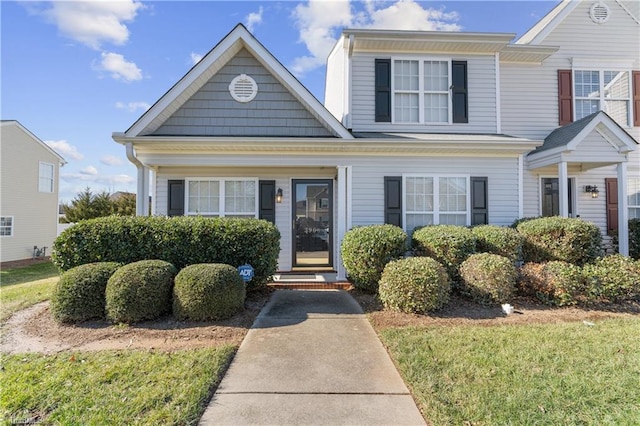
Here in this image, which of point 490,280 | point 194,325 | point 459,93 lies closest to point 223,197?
point 194,325

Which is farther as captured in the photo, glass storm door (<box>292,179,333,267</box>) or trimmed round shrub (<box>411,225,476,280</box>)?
glass storm door (<box>292,179,333,267</box>)

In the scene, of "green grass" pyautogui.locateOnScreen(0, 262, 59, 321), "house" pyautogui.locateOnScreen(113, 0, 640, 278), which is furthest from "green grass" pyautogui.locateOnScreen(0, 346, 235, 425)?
"house" pyautogui.locateOnScreen(113, 0, 640, 278)

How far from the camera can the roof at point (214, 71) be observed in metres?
7.49

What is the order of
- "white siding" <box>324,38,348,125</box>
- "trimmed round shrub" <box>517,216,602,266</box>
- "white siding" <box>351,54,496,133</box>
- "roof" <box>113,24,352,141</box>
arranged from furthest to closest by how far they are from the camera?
"white siding" <box>324,38,348,125</box>
"white siding" <box>351,54,496,133</box>
"roof" <box>113,24,352,141</box>
"trimmed round shrub" <box>517,216,602,266</box>

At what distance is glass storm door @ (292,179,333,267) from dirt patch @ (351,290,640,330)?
2.77 meters

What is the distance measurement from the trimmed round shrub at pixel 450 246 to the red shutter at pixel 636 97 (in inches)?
313

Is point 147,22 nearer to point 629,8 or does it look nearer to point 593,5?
point 593,5

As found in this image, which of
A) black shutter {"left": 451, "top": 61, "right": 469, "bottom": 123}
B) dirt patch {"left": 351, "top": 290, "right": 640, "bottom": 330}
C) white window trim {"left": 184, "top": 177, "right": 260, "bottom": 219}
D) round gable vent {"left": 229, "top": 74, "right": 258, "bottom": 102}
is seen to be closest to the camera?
dirt patch {"left": 351, "top": 290, "right": 640, "bottom": 330}

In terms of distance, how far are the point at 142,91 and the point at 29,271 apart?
7717 mm

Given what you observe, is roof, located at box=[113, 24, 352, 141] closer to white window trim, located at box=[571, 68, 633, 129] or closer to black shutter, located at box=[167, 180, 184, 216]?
black shutter, located at box=[167, 180, 184, 216]

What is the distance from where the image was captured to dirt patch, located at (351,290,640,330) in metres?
5.01

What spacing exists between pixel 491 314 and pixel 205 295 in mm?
4856

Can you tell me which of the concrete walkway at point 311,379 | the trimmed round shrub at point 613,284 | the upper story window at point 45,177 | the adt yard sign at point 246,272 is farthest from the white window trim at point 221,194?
the upper story window at point 45,177

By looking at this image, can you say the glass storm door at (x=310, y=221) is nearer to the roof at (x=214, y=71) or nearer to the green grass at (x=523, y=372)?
the roof at (x=214, y=71)
